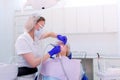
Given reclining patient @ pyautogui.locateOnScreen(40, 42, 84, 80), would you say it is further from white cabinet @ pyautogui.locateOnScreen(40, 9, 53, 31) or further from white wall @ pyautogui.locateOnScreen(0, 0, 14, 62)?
white wall @ pyautogui.locateOnScreen(0, 0, 14, 62)

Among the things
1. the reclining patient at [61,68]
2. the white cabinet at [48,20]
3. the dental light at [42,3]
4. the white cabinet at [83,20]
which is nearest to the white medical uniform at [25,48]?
the reclining patient at [61,68]

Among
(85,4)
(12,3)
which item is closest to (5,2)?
(12,3)

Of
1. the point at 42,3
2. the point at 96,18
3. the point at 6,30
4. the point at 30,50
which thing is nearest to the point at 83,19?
the point at 96,18

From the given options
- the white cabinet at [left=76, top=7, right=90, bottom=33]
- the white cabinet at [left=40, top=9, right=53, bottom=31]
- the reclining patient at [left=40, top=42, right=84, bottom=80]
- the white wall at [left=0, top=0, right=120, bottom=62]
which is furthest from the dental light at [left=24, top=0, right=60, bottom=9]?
the white wall at [left=0, top=0, right=120, bottom=62]

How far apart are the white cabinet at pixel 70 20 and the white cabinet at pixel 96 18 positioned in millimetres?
364

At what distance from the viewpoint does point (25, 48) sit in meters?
1.51

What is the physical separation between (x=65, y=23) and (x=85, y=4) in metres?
0.64

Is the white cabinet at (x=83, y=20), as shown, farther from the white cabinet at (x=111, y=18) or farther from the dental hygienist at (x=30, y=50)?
the dental hygienist at (x=30, y=50)

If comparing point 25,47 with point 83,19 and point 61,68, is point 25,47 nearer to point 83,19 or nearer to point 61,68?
point 61,68

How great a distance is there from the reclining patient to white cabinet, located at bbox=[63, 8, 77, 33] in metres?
2.99

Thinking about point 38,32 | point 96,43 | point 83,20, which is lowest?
point 96,43

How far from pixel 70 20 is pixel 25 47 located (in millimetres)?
3080

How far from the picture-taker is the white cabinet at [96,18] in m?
4.28

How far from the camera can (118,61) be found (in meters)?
3.71
